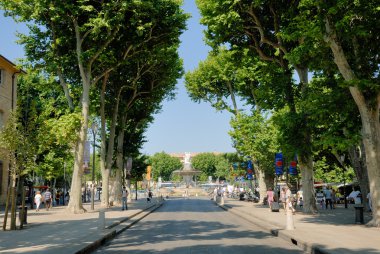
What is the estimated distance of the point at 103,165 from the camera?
34875 mm

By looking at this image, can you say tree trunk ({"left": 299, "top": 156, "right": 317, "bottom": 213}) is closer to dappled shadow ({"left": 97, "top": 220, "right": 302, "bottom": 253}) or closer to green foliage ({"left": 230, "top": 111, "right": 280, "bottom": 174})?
dappled shadow ({"left": 97, "top": 220, "right": 302, "bottom": 253})

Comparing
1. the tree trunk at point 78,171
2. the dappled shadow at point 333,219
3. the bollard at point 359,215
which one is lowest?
the dappled shadow at point 333,219

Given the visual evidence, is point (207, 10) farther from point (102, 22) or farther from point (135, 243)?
point (135, 243)

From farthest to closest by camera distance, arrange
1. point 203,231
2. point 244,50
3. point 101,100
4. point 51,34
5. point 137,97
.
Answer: point 137,97 < point 101,100 < point 51,34 < point 244,50 < point 203,231

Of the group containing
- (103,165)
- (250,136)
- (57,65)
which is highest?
(57,65)

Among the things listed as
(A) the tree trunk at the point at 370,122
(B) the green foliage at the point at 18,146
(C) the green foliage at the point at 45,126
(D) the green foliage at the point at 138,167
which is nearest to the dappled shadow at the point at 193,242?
(A) the tree trunk at the point at 370,122

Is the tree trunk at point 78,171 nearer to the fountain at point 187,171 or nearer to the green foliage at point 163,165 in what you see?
the fountain at point 187,171

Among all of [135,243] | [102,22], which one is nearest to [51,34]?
[102,22]

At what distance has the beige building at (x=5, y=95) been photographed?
38.0 meters

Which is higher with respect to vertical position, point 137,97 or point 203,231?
point 137,97

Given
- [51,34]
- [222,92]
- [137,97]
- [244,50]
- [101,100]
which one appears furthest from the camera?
[222,92]

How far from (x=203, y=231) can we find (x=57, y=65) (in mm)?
15830

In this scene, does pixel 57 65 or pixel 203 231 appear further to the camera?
pixel 57 65

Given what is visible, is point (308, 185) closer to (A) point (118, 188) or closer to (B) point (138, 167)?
(A) point (118, 188)
